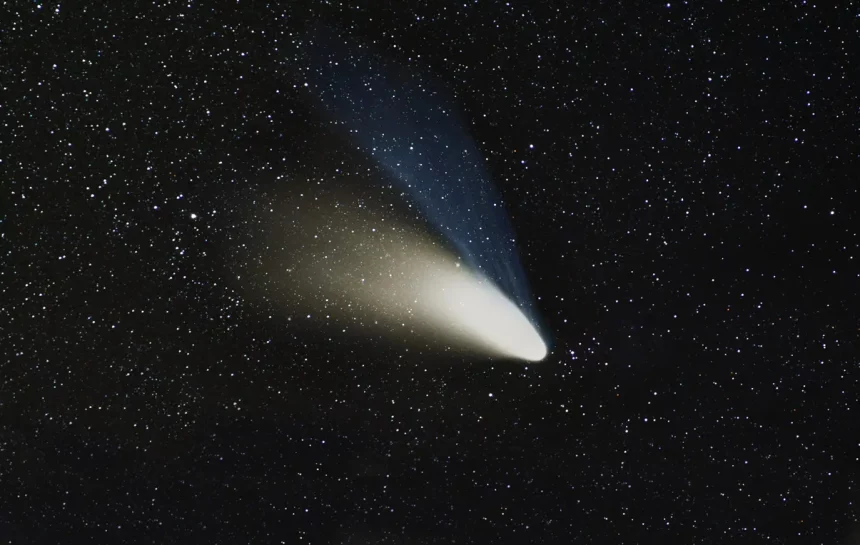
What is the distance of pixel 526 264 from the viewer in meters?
0.45

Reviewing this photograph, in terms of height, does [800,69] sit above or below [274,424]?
above

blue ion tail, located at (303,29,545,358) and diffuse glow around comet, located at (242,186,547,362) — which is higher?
→ blue ion tail, located at (303,29,545,358)

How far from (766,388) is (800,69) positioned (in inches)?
9.7

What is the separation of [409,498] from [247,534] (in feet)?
0.46

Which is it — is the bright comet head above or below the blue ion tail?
below

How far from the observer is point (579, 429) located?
457 millimetres

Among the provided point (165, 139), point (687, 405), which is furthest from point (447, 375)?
point (165, 139)

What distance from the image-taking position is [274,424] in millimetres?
467

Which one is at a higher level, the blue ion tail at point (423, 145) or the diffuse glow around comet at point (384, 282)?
the blue ion tail at point (423, 145)

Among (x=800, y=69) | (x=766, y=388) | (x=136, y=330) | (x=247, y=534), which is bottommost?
(x=247, y=534)

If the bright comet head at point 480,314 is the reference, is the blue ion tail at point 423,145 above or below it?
above

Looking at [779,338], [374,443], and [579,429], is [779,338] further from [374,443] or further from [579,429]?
[374,443]

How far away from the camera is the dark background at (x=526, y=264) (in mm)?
440

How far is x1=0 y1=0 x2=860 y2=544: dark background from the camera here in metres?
0.44
